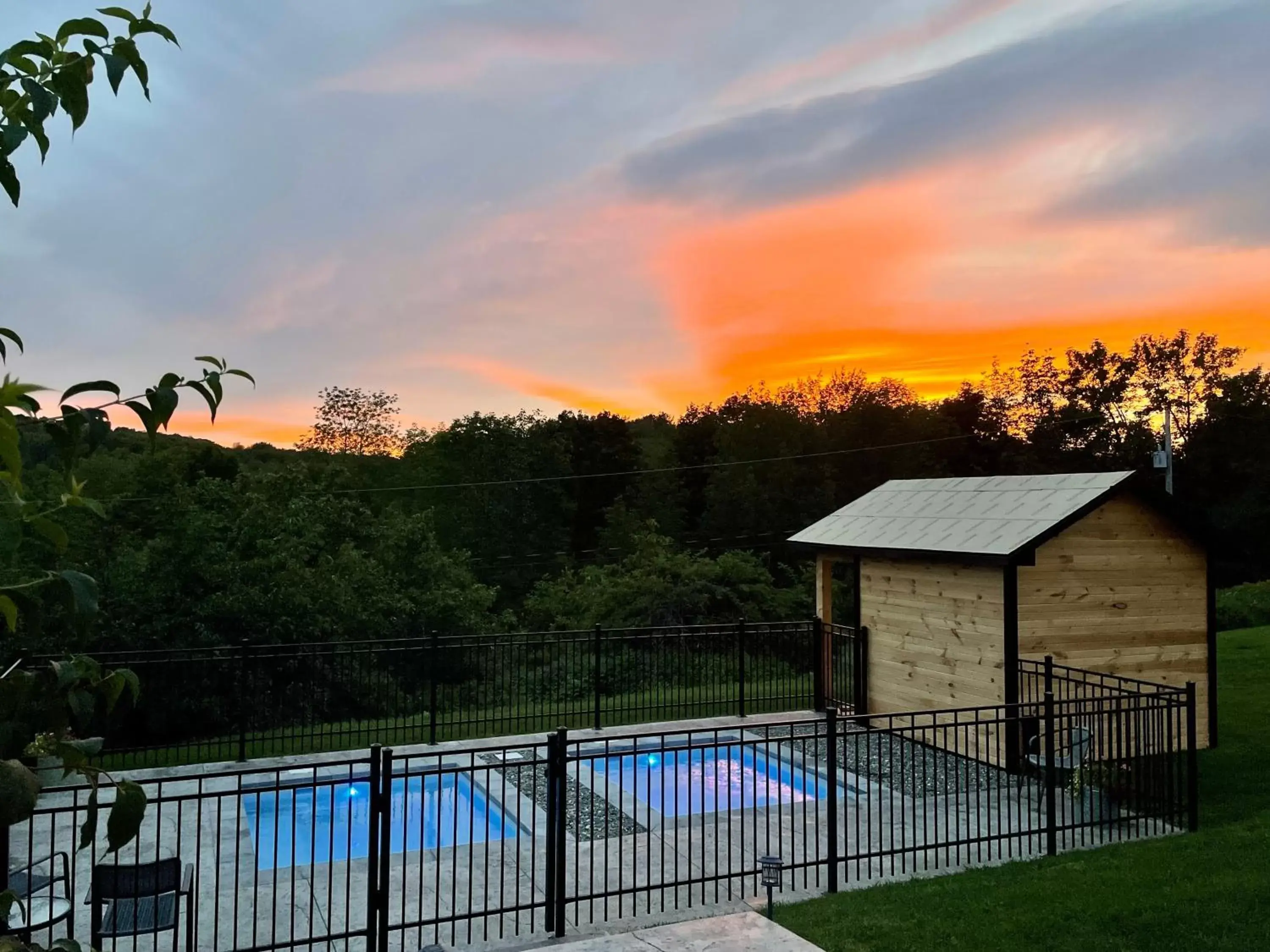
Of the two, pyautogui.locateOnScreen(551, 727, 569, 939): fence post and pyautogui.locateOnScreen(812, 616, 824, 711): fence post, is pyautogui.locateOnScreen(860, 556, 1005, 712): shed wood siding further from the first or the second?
pyautogui.locateOnScreen(551, 727, 569, 939): fence post

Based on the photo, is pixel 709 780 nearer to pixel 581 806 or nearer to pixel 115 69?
pixel 581 806

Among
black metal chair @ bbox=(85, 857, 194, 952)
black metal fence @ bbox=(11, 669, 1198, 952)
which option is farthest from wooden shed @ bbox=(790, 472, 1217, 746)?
black metal chair @ bbox=(85, 857, 194, 952)

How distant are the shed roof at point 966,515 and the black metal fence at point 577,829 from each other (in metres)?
1.78

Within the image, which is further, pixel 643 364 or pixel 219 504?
pixel 643 364

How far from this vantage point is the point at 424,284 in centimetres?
2123

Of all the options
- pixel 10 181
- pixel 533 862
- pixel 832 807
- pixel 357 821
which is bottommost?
pixel 357 821

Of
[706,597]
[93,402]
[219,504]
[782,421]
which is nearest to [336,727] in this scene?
[219,504]

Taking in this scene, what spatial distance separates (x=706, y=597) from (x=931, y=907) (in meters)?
19.3

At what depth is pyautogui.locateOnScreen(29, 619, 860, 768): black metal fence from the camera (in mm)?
12531

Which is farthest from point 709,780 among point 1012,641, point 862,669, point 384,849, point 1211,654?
point 1211,654

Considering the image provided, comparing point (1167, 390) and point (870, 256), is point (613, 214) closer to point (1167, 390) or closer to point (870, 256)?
point (870, 256)

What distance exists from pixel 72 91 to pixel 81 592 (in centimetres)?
89

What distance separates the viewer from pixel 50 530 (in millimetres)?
1411

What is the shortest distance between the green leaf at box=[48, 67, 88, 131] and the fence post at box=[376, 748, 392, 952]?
5.08m
